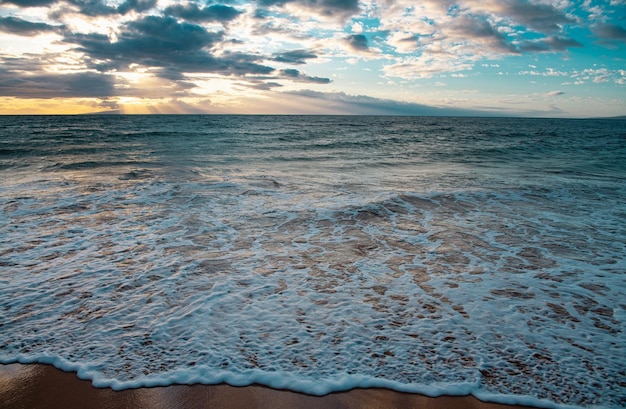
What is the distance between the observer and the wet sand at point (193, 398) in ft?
9.68

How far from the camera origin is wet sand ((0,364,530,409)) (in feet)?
9.68

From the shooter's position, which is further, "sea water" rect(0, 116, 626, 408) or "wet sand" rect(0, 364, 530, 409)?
"sea water" rect(0, 116, 626, 408)

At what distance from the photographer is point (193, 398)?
3021mm

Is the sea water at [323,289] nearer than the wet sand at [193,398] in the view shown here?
No

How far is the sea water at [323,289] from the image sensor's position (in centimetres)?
336

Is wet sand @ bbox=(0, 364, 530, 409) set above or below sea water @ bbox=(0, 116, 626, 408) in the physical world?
below

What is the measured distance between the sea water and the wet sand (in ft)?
0.31

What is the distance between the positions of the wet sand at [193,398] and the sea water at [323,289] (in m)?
0.09

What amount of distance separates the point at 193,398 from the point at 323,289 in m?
2.24

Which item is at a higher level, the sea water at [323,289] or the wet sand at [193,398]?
the sea water at [323,289]

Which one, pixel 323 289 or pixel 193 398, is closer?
pixel 193 398

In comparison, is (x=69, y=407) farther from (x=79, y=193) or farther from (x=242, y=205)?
(x=79, y=193)

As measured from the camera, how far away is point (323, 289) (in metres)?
4.90

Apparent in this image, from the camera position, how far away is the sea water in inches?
132
